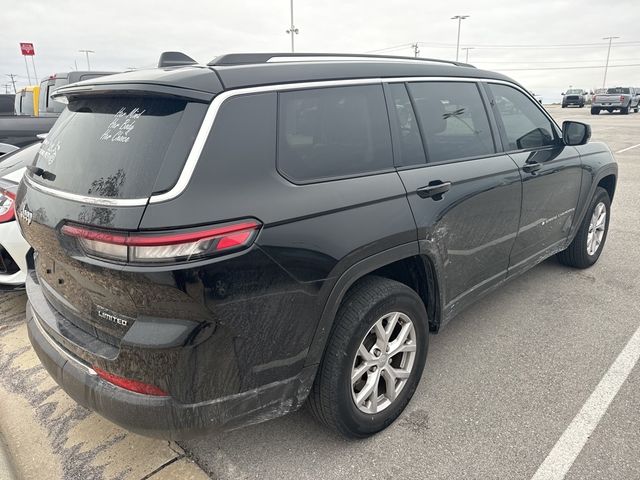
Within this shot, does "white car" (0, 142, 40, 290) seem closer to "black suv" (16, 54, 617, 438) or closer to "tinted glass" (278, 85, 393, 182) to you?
"black suv" (16, 54, 617, 438)

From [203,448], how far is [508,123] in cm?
285

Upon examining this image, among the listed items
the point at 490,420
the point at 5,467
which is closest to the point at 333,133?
the point at 490,420

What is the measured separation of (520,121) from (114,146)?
2.84 metres

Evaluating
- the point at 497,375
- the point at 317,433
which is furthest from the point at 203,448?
the point at 497,375

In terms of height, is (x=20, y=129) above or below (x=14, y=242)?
above

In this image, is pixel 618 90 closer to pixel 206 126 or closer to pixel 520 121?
pixel 520 121

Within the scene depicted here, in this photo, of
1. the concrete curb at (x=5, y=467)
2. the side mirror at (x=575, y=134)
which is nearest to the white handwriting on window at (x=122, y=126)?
the concrete curb at (x=5, y=467)

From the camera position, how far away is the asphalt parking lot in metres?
2.23

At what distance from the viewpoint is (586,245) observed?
441 cm

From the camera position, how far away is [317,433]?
8.12ft

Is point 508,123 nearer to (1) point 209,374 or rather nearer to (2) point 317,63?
(2) point 317,63

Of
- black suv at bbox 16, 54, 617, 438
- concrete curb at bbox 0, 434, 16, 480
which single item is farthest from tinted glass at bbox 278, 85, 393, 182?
concrete curb at bbox 0, 434, 16, 480

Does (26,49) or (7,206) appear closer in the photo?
(7,206)

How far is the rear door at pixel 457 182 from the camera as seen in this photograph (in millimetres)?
2502
